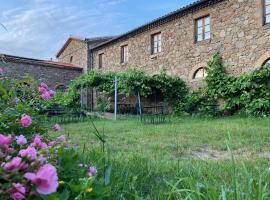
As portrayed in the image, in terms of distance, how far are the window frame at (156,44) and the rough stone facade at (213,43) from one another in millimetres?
194

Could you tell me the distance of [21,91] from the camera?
117 inches

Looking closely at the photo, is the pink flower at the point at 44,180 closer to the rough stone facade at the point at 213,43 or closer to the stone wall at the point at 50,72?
the rough stone facade at the point at 213,43

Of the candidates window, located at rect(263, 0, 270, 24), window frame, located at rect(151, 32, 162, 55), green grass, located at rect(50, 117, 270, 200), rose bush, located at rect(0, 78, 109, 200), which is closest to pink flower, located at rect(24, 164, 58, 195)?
rose bush, located at rect(0, 78, 109, 200)

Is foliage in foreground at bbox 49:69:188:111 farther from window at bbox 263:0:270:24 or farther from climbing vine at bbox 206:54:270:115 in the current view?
window at bbox 263:0:270:24

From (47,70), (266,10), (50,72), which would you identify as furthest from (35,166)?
(50,72)

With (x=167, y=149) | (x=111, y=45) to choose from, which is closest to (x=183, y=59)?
(x=111, y=45)

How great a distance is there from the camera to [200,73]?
16328mm

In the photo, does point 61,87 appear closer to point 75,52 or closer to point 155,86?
point 75,52

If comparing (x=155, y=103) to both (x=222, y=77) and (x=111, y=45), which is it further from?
(x=111, y=45)

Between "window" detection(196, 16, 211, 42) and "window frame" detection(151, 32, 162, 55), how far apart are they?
2.70 metres

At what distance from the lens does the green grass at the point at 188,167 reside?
1581 millimetres

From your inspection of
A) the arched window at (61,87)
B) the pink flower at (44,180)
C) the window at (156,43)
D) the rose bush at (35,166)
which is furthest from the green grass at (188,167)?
the arched window at (61,87)

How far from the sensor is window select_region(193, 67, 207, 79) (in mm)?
15964

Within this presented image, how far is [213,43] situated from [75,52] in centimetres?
1413
